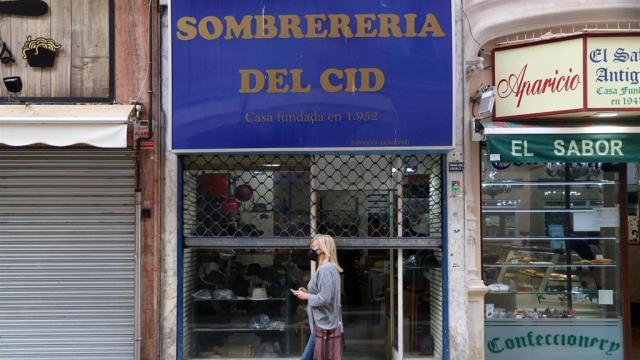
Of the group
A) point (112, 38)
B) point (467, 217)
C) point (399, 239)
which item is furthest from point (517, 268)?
point (112, 38)

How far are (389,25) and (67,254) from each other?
4.59 m

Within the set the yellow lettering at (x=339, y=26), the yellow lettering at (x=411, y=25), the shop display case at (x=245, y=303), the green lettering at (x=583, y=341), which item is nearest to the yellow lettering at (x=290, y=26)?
the yellow lettering at (x=339, y=26)

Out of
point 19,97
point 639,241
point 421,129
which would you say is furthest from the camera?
point 639,241

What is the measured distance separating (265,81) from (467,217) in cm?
281

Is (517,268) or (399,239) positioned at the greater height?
(399,239)

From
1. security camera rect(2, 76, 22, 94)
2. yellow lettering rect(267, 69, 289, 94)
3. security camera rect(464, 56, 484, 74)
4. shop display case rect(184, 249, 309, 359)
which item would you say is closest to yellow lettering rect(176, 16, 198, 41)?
yellow lettering rect(267, 69, 289, 94)

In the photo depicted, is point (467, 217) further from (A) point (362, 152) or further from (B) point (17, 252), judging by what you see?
(B) point (17, 252)

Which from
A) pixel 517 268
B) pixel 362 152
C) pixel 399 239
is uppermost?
pixel 362 152

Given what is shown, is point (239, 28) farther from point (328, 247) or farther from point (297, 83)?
point (328, 247)

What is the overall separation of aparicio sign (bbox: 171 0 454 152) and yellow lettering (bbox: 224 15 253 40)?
11 mm

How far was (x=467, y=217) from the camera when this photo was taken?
646 cm

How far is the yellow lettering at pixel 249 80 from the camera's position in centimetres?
626

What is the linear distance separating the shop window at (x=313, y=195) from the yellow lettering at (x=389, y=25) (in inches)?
56.7

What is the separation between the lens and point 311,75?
6.25 m
